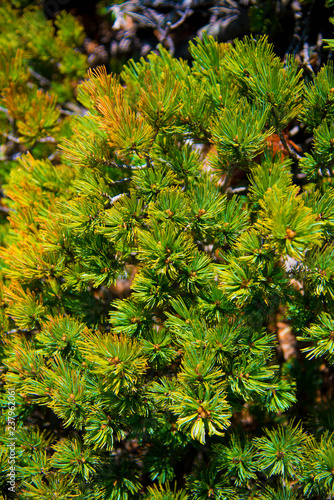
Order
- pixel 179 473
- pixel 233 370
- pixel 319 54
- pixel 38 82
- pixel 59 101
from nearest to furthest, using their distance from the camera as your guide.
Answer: pixel 233 370, pixel 179 473, pixel 319 54, pixel 59 101, pixel 38 82

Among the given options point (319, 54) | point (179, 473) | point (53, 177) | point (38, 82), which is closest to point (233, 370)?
point (179, 473)

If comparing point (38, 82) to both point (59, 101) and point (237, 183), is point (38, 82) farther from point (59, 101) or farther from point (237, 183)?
point (237, 183)

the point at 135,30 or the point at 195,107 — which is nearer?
the point at 195,107

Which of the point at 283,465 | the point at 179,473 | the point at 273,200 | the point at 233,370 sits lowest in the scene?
the point at 179,473

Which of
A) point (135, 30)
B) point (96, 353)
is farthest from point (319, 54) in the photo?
point (96, 353)

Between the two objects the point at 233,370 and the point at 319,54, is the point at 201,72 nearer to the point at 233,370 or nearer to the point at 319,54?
the point at 319,54

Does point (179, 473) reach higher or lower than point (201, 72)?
lower

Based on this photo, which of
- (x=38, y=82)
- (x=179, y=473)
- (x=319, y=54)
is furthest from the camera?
(x=38, y=82)
